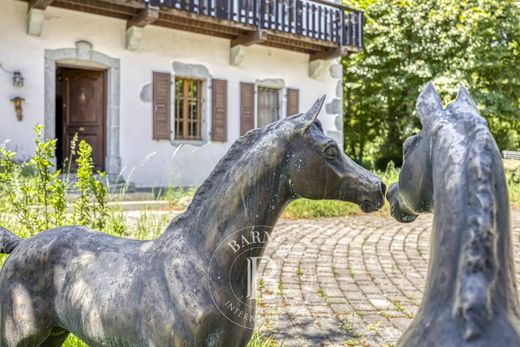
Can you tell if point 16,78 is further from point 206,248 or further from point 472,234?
point 472,234

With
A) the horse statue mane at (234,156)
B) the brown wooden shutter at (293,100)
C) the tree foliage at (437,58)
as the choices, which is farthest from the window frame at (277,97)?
the horse statue mane at (234,156)

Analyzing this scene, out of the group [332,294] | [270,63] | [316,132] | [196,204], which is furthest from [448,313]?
[270,63]

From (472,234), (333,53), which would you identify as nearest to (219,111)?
(333,53)

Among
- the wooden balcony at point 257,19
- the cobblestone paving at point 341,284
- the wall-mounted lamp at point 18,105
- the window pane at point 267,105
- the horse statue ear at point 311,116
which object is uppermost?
the wooden balcony at point 257,19

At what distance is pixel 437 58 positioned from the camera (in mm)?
19094

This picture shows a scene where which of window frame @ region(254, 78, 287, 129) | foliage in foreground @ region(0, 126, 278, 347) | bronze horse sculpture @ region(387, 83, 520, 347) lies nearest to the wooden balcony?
window frame @ region(254, 78, 287, 129)

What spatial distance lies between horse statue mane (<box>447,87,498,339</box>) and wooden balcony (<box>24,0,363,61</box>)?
35.1ft

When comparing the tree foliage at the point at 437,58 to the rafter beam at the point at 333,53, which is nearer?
the rafter beam at the point at 333,53

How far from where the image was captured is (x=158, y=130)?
12.6 m

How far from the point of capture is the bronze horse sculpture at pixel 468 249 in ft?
3.01

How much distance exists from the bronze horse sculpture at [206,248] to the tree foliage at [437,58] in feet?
56.3

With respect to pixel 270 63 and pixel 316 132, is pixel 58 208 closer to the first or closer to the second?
pixel 316 132

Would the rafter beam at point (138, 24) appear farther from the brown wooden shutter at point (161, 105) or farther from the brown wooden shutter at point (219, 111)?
the brown wooden shutter at point (219, 111)

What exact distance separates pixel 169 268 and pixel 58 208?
2.35 m
